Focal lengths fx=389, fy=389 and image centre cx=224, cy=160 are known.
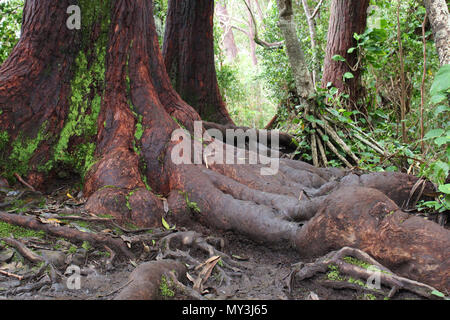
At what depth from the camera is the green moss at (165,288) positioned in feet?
6.87

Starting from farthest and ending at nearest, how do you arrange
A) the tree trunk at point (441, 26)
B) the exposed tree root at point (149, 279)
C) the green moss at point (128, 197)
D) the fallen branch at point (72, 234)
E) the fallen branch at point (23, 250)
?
the tree trunk at point (441, 26), the green moss at point (128, 197), the fallen branch at point (72, 234), the fallen branch at point (23, 250), the exposed tree root at point (149, 279)

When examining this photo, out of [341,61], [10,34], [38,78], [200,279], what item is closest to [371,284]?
[200,279]

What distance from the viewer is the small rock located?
2.35 meters

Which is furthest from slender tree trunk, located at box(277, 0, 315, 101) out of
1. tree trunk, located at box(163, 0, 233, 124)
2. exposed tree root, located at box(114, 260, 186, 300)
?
exposed tree root, located at box(114, 260, 186, 300)

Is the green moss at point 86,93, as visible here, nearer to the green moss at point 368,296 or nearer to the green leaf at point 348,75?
the green moss at point 368,296

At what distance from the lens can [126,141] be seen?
12.1ft

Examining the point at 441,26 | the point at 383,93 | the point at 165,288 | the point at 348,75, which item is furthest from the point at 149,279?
the point at 383,93

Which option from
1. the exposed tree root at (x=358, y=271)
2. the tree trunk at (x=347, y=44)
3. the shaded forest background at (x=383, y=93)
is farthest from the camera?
the tree trunk at (x=347, y=44)

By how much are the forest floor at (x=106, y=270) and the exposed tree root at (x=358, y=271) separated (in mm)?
33

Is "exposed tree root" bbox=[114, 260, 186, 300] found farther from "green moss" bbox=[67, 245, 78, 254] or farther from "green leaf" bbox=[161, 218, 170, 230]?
"green leaf" bbox=[161, 218, 170, 230]

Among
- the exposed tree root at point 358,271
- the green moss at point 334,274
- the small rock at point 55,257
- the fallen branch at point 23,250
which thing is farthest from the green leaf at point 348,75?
the fallen branch at point 23,250

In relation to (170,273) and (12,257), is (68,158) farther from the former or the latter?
(170,273)

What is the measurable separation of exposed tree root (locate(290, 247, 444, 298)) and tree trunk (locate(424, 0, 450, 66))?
2.03 m
